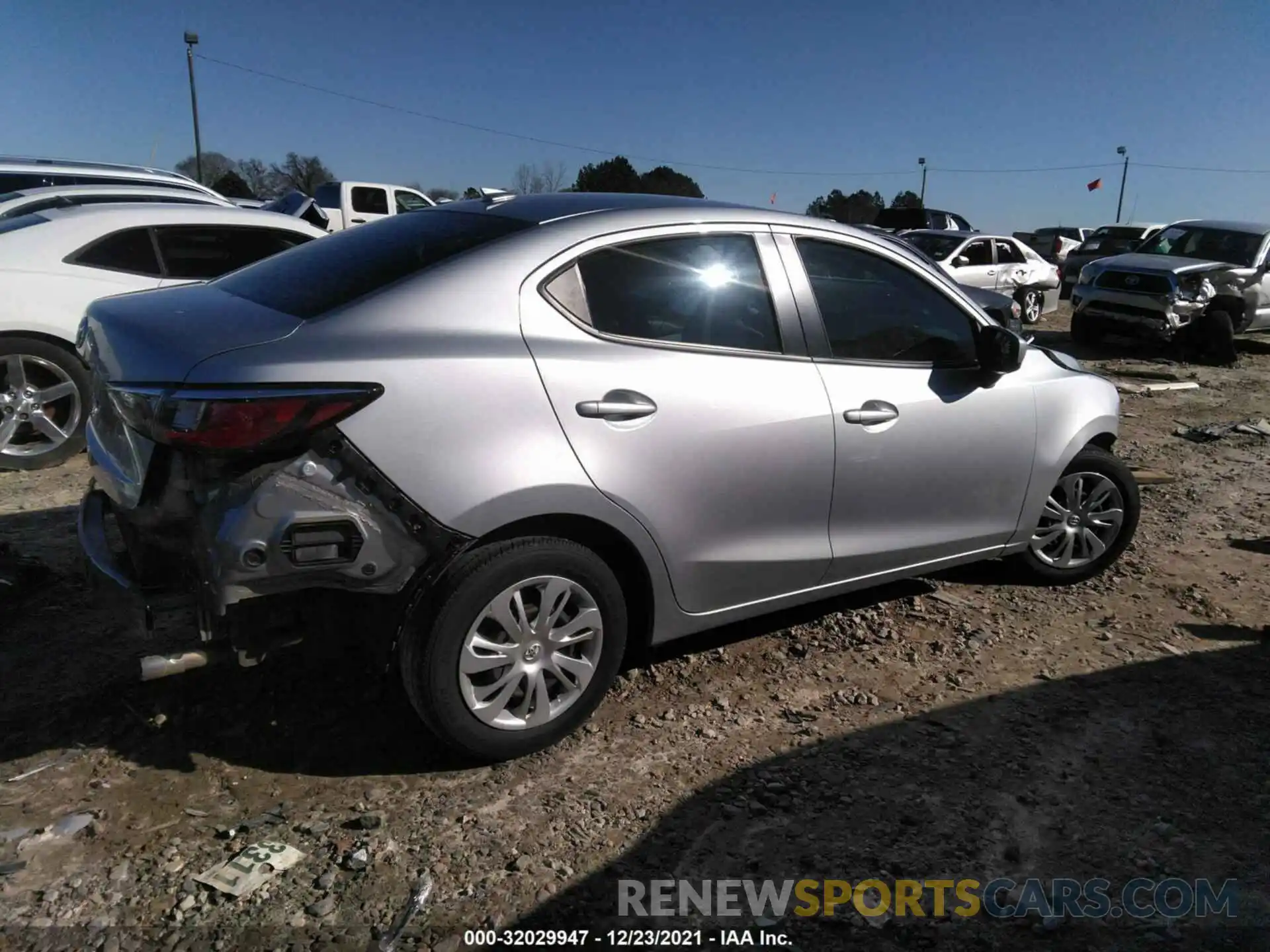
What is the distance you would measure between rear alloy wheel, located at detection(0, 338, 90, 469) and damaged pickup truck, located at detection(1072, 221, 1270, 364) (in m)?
12.1

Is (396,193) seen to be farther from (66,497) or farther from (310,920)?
(310,920)

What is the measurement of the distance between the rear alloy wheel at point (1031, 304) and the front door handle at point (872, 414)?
1364 centimetres

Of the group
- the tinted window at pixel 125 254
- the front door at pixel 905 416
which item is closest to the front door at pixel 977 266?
the front door at pixel 905 416

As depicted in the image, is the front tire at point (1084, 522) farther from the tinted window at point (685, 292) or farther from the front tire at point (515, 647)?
the front tire at point (515, 647)

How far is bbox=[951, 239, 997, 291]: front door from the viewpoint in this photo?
14.9 metres

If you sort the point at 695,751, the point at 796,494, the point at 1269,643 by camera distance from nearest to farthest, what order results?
the point at 695,751 → the point at 796,494 → the point at 1269,643

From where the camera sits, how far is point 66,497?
17.4 feet

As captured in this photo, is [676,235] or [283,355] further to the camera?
[676,235]

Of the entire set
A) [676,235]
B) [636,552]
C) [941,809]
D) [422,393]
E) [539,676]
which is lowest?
[941,809]

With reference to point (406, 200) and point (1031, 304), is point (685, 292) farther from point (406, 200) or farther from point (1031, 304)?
point (406, 200)

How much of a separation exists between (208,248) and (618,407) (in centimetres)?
490

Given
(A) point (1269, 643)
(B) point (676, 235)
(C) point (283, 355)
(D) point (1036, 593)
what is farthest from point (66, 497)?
(A) point (1269, 643)

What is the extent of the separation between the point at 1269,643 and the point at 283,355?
4.20m

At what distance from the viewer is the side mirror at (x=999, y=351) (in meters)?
3.84
